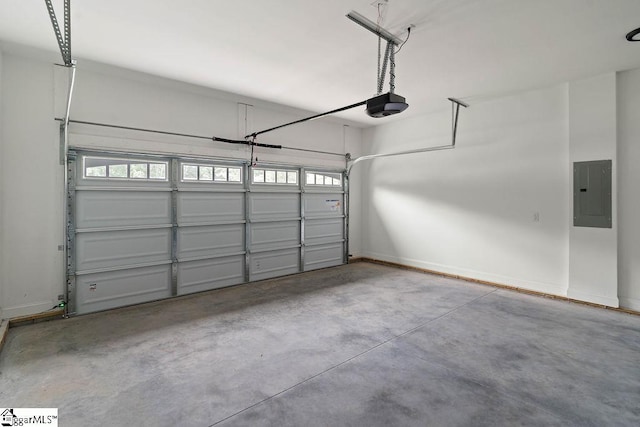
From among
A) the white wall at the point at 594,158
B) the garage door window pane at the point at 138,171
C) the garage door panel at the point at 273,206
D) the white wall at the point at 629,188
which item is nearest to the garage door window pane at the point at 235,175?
the garage door panel at the point at 273,206

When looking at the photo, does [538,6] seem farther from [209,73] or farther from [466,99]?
[209,73]

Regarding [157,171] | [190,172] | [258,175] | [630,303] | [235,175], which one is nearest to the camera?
[630,303]

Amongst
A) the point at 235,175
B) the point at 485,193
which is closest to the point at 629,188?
the point at 485,193

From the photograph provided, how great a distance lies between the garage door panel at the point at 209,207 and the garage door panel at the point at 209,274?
2.16 feet

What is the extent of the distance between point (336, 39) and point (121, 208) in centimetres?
343

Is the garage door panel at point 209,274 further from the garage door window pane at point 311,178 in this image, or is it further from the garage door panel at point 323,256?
the garage door window pane at point 311,178

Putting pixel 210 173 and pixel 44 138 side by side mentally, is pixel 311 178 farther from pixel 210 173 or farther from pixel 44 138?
pixel 44 138

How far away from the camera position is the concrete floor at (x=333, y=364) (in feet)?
6.94

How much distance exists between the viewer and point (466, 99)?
5.14m

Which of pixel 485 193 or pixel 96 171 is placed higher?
pixel 96 171

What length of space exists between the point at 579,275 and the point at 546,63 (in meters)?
2.84

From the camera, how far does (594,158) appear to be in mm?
4184

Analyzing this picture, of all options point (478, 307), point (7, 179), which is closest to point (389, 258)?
point (478, 307)

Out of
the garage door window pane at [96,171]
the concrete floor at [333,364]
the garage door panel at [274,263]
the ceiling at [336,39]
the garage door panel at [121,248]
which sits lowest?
the concrete floor at [333,364]
